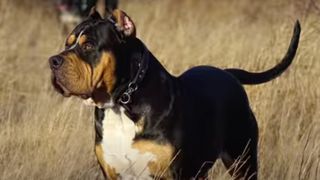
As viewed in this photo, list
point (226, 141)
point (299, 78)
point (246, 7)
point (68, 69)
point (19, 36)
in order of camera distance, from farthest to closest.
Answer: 1. point (246, 7)
2. point (19, 36)
3. point (299, 78)
4. point (226, 141)
5. point (68, 69)

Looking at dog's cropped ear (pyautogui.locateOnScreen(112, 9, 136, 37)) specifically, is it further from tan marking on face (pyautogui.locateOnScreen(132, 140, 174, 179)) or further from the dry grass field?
the dry grass field

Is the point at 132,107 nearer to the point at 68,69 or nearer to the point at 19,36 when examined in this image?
the point at 68,69

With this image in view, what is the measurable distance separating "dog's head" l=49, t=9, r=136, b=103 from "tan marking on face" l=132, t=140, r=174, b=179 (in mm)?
332

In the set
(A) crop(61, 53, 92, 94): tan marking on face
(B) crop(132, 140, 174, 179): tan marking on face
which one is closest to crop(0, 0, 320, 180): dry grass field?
(B) crop(132, 140, 174, 179): tan marking on face

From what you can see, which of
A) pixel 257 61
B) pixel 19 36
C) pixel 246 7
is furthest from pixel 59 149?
pixel 246 7

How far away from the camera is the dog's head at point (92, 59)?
17.3ft

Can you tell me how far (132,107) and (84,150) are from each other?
1.59 metres

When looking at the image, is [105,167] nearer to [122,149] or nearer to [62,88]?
[122,149]

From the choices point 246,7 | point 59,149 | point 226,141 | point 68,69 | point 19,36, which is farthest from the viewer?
point 246,7

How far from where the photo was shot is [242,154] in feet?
20.7

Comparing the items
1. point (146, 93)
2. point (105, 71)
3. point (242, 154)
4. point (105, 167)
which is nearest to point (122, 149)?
point (105, 167)

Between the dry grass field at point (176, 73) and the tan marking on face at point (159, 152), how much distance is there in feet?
2.88

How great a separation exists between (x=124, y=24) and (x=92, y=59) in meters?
0.32

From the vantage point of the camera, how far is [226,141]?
20.5 ft
